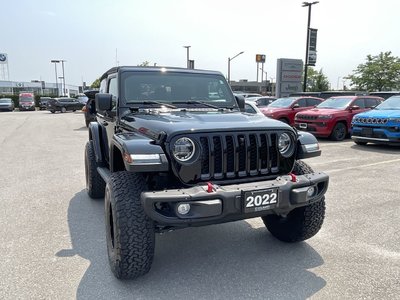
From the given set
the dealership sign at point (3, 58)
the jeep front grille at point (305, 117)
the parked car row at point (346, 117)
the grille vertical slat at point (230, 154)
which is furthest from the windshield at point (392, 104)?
the dealership sign at point (3, 58)

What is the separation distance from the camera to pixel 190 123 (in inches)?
116

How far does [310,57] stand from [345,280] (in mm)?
22117

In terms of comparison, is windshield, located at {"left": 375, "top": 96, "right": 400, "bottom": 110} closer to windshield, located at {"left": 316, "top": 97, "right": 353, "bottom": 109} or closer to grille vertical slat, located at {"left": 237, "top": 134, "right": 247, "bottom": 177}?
windshield, located at {"left": 316, "top": 97, "right": 353, "bottom": 109}

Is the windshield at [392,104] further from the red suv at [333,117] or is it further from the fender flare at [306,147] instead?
the fender flare at [306,147]

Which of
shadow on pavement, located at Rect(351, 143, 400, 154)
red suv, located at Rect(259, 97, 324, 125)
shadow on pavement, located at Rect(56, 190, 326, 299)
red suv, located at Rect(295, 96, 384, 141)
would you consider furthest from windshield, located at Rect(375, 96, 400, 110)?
shadow on pavement, located at Rect(56, 190, 326, 299)

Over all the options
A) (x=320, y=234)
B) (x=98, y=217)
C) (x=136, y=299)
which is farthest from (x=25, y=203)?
(x=320, y=234)

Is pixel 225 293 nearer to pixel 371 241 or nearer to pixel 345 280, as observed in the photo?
pixel 345 280

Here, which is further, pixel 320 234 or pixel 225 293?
pixel 320 234

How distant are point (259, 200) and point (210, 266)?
3.08 ft

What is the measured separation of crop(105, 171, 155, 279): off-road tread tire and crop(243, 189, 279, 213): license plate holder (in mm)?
775

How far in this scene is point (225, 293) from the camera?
2.75m

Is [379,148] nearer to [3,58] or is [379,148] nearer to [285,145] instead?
[285,145]

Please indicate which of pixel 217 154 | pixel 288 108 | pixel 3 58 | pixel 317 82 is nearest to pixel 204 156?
pixel 217 154

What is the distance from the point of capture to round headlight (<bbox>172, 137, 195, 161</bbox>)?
2.75 m
